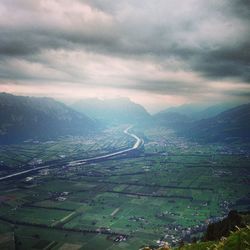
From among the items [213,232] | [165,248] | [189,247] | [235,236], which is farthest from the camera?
[213,232]

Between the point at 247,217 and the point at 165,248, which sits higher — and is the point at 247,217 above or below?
below

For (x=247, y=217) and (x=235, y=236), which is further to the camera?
(x=247, y=217)

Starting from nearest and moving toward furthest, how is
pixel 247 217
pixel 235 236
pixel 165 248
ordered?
1. pixel 165 248
2. pixel 235 236
3. pixel 247 217

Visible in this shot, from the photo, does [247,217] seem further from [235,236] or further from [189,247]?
[235,236]

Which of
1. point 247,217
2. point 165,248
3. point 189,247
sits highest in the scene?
point 165,248

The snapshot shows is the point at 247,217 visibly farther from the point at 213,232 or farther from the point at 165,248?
the point at 165,248

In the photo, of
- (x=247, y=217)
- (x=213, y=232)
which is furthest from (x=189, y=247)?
(x=247, y=217)

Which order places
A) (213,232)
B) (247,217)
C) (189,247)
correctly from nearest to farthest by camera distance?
1. (189,247)
2. (213,232)
3. (247,217)

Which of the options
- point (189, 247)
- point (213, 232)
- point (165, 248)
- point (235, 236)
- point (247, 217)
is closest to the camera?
point (165, 248)

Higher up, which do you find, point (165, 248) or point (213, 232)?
point (165, 248)

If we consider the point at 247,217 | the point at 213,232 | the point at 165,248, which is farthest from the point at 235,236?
the point at 247,217
